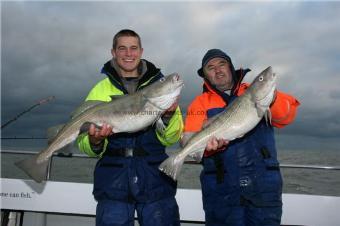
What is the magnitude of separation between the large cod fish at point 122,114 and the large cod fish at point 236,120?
59 centimetres

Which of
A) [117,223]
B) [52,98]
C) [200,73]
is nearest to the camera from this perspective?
[117,223]

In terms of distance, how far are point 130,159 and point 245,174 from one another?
1.67 m

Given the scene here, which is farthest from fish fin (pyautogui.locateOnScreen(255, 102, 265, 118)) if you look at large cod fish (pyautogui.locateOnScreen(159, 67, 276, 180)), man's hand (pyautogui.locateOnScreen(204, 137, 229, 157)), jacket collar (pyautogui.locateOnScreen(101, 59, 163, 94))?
jacket collar (pyautogui.locateOnScreen(101, 59, 163, 94))

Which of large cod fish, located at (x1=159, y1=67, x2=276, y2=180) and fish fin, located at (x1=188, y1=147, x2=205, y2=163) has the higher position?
large cod fish, located at (x1=159, y1=67, x2=276, y2=180)

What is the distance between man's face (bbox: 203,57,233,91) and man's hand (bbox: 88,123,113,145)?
6.27ft

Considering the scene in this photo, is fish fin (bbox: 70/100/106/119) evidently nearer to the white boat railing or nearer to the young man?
the young man

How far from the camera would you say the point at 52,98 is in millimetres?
10234

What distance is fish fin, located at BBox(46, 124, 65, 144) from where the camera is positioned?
5250 mm

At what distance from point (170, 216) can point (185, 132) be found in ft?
4.18

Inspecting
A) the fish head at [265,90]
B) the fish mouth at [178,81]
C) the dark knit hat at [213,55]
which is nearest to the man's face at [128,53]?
the fish mouth at [178,81]

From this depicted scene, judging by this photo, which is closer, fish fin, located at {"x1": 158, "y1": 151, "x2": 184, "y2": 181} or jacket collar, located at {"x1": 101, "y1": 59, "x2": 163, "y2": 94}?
fish fin, located at {"x1": 158, "y1": 151, "x2": 184, "y2": 181}

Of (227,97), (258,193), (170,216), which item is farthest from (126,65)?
(258,193)

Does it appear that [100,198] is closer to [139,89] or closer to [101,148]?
[101,148]

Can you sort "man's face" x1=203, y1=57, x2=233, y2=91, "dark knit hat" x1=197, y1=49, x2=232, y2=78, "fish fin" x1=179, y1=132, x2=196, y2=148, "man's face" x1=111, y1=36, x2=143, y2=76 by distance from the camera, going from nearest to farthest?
"fish fin" x1=179, y1=132, x2=196, y2=148
"man's face" x1=111, y1=36, x2=143, y2=76
"man's face" x1=203, y1=57, x2=233, y2=91
"dark knit hat" x1=197, y1=49, x2=232, y2=78
